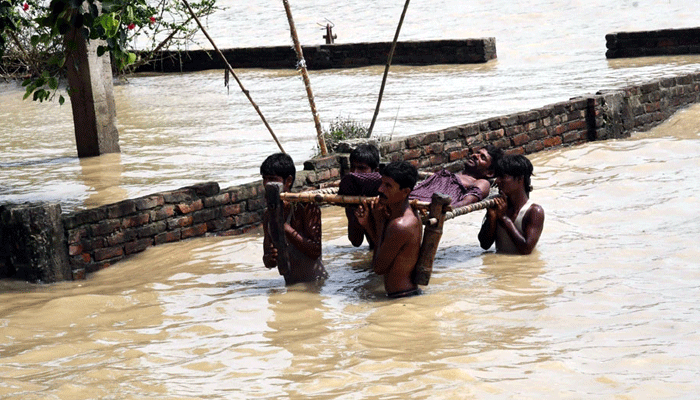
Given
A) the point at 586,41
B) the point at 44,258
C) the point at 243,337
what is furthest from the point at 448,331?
the point at 586,41

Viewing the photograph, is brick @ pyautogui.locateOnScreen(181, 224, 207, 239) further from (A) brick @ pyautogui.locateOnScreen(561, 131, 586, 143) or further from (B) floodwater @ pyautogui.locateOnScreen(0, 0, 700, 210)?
(A) brick @ pyautogui.locateOnScreen(561, 131, 586, 143)

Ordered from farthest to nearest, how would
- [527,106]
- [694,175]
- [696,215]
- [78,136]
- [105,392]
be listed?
[527,106] < [78,136] < [694,175] < [696,215] < [105,392]

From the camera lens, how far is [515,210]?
658 centimetres

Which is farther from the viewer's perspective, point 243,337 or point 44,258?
point 44,258

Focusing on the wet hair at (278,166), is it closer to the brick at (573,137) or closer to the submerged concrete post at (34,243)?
the submerged concrete post at (34,243)

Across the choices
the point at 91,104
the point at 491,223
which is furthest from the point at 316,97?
the point at 491,223

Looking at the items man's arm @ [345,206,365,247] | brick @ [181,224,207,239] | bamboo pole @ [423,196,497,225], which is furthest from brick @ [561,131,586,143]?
brick @ [181,224,207,239]

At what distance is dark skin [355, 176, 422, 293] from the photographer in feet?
18.3

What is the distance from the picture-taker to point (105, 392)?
14.6ft

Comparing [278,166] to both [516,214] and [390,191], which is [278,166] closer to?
[390,191]

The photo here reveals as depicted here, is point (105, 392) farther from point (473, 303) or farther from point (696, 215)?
point (696, 215)

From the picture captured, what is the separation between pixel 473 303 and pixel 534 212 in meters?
1.16

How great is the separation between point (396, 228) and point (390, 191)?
0.76ft

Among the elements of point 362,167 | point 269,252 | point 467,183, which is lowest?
point 269,252
